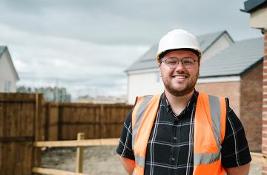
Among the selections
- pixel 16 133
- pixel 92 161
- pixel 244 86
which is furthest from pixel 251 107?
pixel 16 133

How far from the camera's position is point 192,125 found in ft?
8.18

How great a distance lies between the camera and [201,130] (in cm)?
243

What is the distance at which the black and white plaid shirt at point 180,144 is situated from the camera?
2.44 metres

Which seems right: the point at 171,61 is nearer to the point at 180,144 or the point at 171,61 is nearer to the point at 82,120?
the point at 180,144

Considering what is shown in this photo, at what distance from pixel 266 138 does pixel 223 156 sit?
3296mm

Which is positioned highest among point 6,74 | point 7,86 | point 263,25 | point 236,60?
point 6,74

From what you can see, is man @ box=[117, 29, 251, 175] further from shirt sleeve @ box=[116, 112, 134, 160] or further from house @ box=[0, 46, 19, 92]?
house @ box=[0, 46, 19, 92]

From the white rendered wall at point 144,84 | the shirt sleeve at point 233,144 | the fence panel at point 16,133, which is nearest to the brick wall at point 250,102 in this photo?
the fence panel at point 16,133

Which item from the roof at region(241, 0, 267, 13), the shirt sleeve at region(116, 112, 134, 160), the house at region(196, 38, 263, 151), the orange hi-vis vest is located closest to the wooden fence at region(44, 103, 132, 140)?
the house at region(196, 38, 263, 151)

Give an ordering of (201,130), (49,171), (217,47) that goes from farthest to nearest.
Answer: (217,47)
(49,171)
(201,130)

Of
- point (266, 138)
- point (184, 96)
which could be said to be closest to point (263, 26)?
point (266, 138)

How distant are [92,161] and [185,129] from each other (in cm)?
1188

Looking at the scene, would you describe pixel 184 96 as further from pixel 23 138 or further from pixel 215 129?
pixel 23 138

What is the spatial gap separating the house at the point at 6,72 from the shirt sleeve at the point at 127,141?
3729 cm
